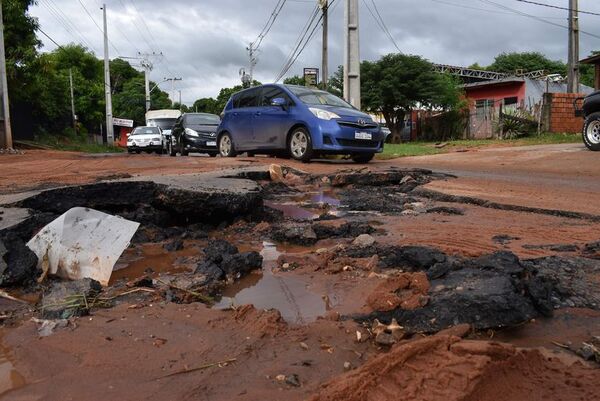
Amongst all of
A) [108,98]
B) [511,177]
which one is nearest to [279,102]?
[511,177]

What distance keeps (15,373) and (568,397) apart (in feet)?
6.44

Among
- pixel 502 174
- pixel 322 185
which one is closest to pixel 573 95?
pixel 502 174

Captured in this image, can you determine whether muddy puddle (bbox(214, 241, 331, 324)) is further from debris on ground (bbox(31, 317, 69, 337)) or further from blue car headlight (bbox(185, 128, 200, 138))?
blue car headlight (bbox(185, 128, 200, 138))

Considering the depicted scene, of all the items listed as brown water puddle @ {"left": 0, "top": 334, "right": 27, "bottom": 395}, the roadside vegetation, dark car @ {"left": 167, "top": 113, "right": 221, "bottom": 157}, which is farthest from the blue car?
the roadside vegetation

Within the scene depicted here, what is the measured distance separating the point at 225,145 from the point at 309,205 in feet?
23.1

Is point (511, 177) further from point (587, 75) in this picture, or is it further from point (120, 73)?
point (120, 73)

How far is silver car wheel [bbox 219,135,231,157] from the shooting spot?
12.4 meters

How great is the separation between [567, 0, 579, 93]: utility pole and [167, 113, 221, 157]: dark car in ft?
47.9

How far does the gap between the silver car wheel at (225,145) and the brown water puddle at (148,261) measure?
332 inches

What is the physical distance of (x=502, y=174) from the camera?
28.1 feet

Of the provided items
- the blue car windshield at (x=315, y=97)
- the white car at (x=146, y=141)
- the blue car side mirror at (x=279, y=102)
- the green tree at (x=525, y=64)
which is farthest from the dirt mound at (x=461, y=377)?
the green tree at (x=525, y=64)

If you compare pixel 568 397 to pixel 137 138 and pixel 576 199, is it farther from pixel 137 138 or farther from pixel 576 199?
pixel 137 138

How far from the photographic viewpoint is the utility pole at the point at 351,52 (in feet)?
48.1

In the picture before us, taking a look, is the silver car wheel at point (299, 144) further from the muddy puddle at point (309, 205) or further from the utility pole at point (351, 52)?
the utility pole at point (351, 52)
